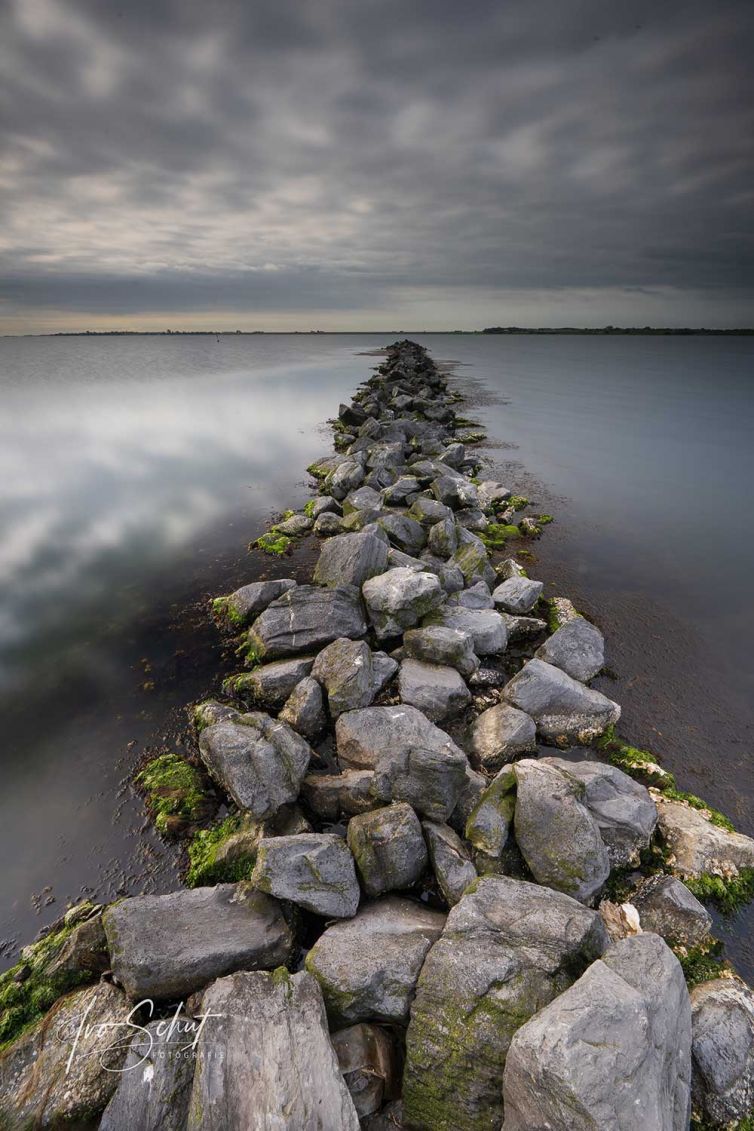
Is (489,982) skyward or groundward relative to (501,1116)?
skyward

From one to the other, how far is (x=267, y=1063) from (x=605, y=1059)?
Answer: 2193 millimetres

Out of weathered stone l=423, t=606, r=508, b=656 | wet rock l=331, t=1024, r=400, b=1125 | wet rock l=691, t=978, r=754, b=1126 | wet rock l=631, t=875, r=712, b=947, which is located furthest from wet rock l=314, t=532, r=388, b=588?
wet rock l=691, t=978, r=754, b=1126

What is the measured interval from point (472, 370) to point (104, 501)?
2278 inches

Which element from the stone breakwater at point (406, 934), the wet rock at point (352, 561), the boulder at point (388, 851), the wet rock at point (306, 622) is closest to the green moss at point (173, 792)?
the stone breakwater at point (406, 934)

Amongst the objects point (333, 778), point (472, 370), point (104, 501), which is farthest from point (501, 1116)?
point (472, 370)

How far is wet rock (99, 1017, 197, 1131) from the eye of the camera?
136 inches

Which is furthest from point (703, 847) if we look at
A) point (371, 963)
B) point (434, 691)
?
point (371, 963)

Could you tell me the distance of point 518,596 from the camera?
10234mm

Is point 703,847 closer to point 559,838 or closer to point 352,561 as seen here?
point 559,838

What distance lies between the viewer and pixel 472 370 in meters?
66.4

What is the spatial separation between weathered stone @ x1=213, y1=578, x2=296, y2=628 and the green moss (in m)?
3.38

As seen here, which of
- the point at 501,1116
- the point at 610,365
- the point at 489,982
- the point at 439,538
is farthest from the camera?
the point at 610,365

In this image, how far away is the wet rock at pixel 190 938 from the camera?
4227 millimetres

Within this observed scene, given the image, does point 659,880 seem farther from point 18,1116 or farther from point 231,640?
point 231,640
